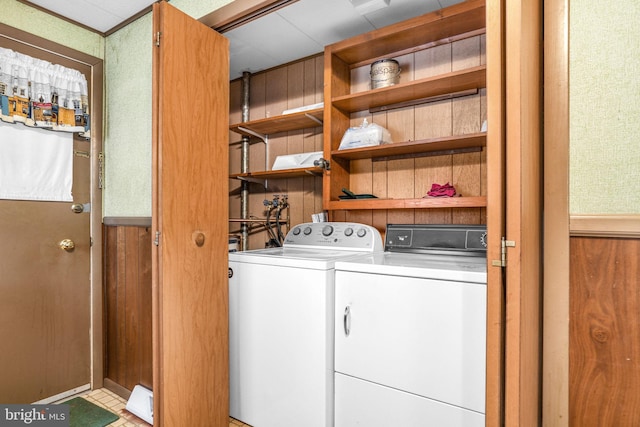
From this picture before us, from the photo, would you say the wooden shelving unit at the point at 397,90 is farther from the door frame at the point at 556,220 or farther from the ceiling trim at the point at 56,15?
the ceiling trim at the point at 56,15

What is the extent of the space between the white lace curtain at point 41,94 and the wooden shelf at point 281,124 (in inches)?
36.5

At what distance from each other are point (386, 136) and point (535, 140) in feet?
3.78

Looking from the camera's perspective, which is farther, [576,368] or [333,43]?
[333,43]

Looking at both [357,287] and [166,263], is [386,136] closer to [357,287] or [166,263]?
[357,287]

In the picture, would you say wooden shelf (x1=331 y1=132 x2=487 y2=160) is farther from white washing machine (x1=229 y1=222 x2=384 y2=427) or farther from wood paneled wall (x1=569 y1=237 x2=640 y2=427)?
wood paneled wall (x1=569 y1=237 x2=640 y2=427)

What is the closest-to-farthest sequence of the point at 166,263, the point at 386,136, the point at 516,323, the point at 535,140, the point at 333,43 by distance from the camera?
the point at 516,323 → the point at 535,140 → the point at 166,263 → the point at 386,136 → the point at 333,43

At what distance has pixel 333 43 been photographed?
2.27 meters

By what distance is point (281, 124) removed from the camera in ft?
8.16

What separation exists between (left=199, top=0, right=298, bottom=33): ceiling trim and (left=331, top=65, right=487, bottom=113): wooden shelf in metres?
→ 0.68

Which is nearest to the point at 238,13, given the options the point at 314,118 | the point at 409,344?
the point at 314,118

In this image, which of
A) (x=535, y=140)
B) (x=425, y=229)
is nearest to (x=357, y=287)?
(x=425, y=229)

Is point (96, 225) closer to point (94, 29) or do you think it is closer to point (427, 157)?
point (94, 29)

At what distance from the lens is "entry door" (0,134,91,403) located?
1912mm

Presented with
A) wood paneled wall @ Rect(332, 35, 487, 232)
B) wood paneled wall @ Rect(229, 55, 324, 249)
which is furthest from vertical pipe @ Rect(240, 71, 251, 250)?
wood paneled wall @ Rect(332, 35, 487, 232)
